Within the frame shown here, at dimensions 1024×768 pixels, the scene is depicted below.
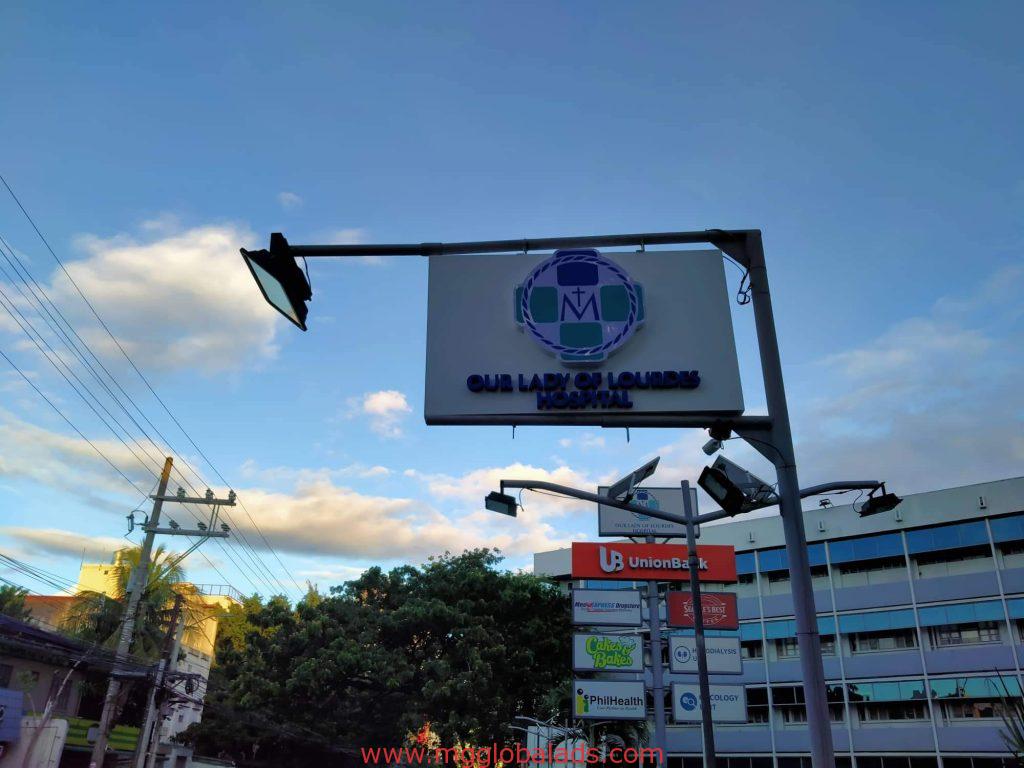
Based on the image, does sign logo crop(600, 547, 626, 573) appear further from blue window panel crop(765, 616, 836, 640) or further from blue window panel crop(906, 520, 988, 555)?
blue window panel crop(906, 520, 988, 555)

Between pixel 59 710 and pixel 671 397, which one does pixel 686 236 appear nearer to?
pixel 671 397

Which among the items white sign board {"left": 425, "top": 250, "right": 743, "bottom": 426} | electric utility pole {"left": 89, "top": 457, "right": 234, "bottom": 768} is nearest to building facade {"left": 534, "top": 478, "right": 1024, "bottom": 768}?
electric utility pole {"left": 89, "top": 457, "right": 234, "bottom": 768}

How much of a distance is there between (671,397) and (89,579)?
279 ft

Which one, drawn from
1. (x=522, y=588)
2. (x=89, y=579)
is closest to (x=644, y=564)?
(x=522, y=588)

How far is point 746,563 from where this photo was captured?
55500 millimetres

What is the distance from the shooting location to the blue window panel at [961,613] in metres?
44.6

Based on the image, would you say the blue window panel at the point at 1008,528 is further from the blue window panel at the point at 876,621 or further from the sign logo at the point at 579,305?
the sign logo at the point at 579,305

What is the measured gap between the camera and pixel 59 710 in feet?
122

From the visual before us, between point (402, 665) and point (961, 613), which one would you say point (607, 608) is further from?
point (961, 613)

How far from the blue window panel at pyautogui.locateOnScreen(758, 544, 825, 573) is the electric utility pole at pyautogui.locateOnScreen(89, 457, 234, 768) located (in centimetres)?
3757

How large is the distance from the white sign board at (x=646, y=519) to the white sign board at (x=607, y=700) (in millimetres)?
6182

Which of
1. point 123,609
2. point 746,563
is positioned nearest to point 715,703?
point 746,563

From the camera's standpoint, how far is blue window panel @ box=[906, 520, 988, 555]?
46.3 metres

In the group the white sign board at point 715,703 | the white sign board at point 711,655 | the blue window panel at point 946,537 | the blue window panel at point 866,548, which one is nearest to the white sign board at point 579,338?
the white sign board at point 711,655
